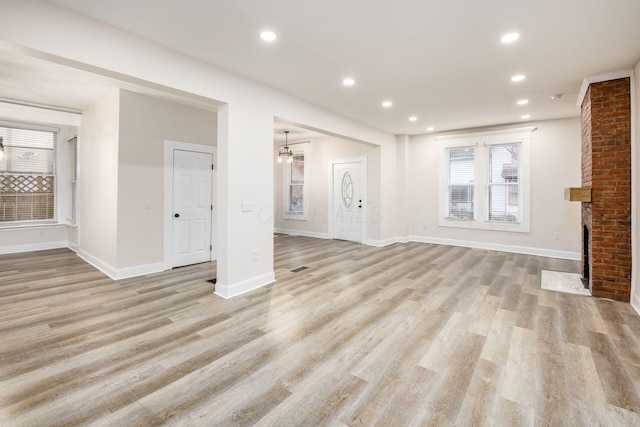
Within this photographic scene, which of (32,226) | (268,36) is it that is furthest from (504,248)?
(32,226)

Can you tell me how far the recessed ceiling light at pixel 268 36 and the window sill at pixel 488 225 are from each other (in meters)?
5.97

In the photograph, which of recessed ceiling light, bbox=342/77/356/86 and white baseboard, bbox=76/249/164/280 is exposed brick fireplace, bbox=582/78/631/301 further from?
white baseboard, bbox=76/249/164/280

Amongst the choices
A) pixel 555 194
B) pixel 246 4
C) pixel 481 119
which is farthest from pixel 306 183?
pixel 246 4

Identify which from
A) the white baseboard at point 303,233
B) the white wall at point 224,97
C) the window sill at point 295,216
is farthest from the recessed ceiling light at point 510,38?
the window sill at point 295,216

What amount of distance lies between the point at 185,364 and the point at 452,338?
2200mm

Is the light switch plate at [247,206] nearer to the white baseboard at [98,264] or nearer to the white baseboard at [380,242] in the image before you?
the white baseboard at [98,264]

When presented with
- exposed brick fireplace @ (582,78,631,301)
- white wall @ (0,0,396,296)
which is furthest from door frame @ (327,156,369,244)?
exposed brick fireplace @ (582,78,631,301)

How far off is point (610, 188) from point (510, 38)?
2361 millimetres

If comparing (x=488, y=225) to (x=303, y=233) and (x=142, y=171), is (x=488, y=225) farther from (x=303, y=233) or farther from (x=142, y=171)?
(x=142, y=171)

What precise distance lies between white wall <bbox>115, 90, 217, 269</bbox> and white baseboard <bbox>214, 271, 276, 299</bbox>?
1.70 meters

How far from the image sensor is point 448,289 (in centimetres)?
395

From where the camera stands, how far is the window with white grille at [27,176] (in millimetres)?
6035

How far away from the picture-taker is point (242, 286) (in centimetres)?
378

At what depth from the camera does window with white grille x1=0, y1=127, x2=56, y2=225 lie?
→ 6.04 meters
